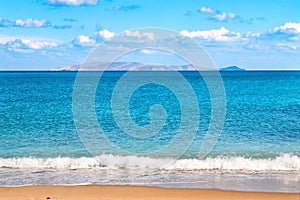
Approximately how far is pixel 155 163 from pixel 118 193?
16.7ft

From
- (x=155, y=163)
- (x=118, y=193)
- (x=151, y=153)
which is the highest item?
(x=151, y=153)

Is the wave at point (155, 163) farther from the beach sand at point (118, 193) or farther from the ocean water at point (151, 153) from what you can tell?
the beach sand at point (118, 193)

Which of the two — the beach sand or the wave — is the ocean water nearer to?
the wave

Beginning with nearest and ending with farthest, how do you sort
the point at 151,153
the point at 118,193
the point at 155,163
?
1. the point at 118,193
2. the point at 155,163
3. the point at 151,153

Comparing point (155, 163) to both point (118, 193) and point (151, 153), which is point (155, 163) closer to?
point (151, 153)

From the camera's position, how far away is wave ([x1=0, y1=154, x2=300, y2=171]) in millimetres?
16828

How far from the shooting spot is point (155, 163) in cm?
1744

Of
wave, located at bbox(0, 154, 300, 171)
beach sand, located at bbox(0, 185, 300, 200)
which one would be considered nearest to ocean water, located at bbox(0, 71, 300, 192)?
wave, located at bbox(0, 154, 300, 171)

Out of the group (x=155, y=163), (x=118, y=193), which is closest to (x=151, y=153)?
(x=155, y=163)

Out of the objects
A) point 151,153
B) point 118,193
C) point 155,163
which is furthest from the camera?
point 151,153

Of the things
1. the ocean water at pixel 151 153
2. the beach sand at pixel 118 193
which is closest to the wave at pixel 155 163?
the ocean water at pixel 151 153

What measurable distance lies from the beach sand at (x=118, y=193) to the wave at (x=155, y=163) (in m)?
3.74

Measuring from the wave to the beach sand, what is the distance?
3743 millimetres

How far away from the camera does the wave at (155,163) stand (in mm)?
16828
